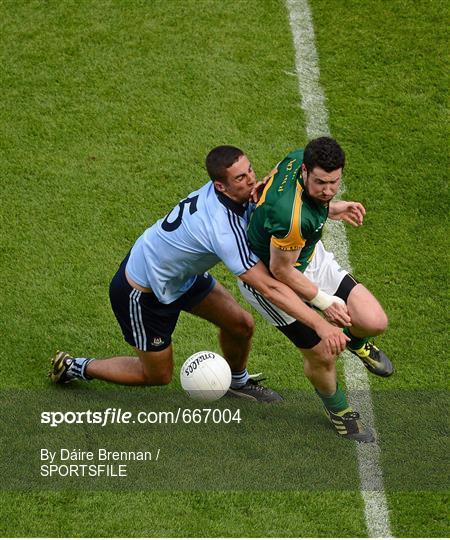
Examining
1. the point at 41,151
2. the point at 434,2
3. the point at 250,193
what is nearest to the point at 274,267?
the point at 250,193

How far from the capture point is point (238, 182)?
289 inches

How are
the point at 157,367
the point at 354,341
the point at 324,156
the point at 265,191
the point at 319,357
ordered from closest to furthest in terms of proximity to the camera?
the point at 324,156 < the point at 265,191 < the point at 319,357 < the point at 157,367 < the point at 354,341

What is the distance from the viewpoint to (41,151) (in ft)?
35.3

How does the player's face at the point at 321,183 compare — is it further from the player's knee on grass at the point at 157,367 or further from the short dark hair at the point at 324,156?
the player's knee on grass at the point at 157,367

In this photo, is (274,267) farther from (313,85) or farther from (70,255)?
(313,85)

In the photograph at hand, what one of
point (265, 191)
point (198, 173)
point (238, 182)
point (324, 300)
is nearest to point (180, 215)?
point (238, 182)

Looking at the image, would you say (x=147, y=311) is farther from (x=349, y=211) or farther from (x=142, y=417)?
(x=349, y=211)

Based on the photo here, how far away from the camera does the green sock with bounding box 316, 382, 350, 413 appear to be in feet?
26.4

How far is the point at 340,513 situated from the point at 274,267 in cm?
175

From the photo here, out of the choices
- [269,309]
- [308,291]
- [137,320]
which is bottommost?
[137,320]

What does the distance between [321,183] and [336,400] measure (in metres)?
1.79

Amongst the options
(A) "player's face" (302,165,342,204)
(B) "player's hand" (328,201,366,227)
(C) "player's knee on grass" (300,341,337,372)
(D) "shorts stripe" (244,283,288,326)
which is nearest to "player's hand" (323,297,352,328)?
(C) "player's knee on grass" (300,341,337,372)

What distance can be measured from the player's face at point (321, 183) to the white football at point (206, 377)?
1.49 m

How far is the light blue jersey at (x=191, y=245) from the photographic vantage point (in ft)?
23.9
